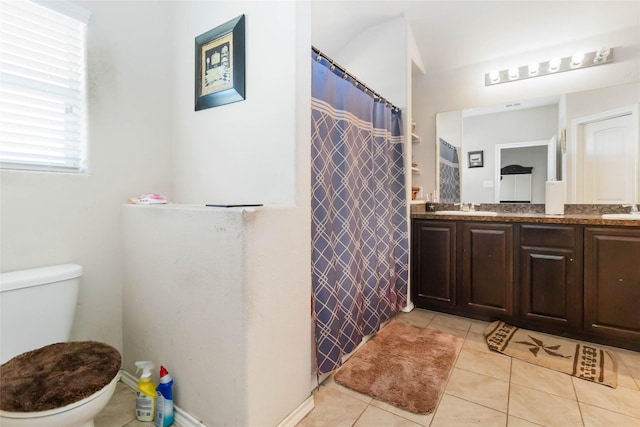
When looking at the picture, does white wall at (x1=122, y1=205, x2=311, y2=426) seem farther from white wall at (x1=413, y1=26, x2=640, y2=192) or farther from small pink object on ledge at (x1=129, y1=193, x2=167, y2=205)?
white wall at (x1=413, y1=26, x2=640, y2=192)

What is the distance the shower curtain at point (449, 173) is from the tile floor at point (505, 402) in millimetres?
1561

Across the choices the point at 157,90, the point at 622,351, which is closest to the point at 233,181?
the point at 157,90

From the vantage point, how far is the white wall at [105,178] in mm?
1297

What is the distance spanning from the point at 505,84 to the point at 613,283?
6.11 ft

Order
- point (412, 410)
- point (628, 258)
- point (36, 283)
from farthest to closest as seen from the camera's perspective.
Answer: point (628, 258), point (412, 410), point (36, 283)

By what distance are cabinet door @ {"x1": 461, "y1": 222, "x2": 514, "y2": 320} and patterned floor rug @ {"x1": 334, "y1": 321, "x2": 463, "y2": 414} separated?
0.45m

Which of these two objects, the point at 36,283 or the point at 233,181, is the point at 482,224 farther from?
the point at 36,283

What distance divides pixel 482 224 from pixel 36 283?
8.84ft

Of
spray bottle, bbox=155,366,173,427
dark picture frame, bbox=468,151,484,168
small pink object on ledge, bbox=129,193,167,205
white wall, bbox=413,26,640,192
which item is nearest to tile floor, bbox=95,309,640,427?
spray bottle, bbox=155,366,173,427

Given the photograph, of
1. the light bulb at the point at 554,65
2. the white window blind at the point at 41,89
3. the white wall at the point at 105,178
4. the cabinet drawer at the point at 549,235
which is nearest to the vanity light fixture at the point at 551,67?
the light bulb at the point at 554,65

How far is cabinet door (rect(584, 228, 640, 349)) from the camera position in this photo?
176 centimetres

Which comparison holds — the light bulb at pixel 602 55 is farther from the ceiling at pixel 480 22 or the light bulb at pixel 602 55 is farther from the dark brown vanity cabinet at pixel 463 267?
the dark brown vanity cabinet at pixel 463 267

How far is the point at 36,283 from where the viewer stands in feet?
3.81

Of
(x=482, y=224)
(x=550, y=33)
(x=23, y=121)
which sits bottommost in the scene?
(x=482, y=224)
